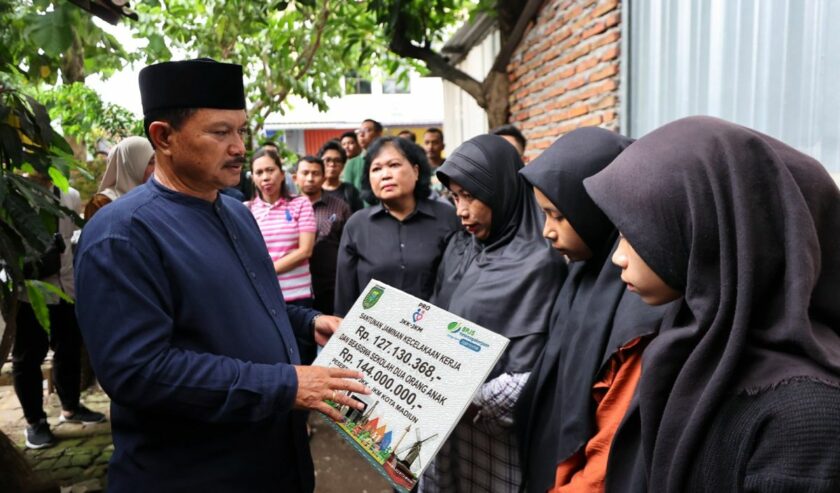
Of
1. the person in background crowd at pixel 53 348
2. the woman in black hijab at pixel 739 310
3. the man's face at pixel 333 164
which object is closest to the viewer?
the woman in black hijab at pixel 739 310

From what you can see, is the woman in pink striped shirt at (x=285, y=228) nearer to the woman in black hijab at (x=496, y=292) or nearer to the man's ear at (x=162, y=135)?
the woman in black hijab at (x=496, y=292)

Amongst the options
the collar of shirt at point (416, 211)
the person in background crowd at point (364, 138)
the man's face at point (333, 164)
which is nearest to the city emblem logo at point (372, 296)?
the collar of shirt at point (416, 211)

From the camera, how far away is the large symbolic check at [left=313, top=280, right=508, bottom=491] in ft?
4.54

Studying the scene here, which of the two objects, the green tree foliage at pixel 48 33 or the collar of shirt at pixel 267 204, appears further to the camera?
the collar of shirt at pixel 267 204

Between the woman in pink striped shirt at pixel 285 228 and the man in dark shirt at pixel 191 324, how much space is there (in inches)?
87.0

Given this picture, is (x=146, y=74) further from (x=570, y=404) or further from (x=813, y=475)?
(x=813, y=475)

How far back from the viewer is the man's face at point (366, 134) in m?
6.90

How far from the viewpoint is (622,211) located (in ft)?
3.89

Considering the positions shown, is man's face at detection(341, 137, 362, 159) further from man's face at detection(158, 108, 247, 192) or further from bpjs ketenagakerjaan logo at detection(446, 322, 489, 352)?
bpjs ketenagakerjaan logo at detection(446, 322, 489, 352)

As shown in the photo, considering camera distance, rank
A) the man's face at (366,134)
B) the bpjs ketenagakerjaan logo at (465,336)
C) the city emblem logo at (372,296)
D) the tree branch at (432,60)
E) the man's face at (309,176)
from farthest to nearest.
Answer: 1. the man's face at (366,134)
2. the tree branch at (432,60)
3. the man's face at (309,176)
4. the city emblem logo at (372,296)
5. the bpjs ketenagakerjaan logo at (465,336)

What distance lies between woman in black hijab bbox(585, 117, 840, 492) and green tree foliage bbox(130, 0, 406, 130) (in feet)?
16.1

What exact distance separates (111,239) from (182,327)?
0.27 meters

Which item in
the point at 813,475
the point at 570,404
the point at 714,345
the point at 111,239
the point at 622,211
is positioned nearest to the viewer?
the point at 813,475

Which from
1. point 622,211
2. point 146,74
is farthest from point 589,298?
point 146,74
